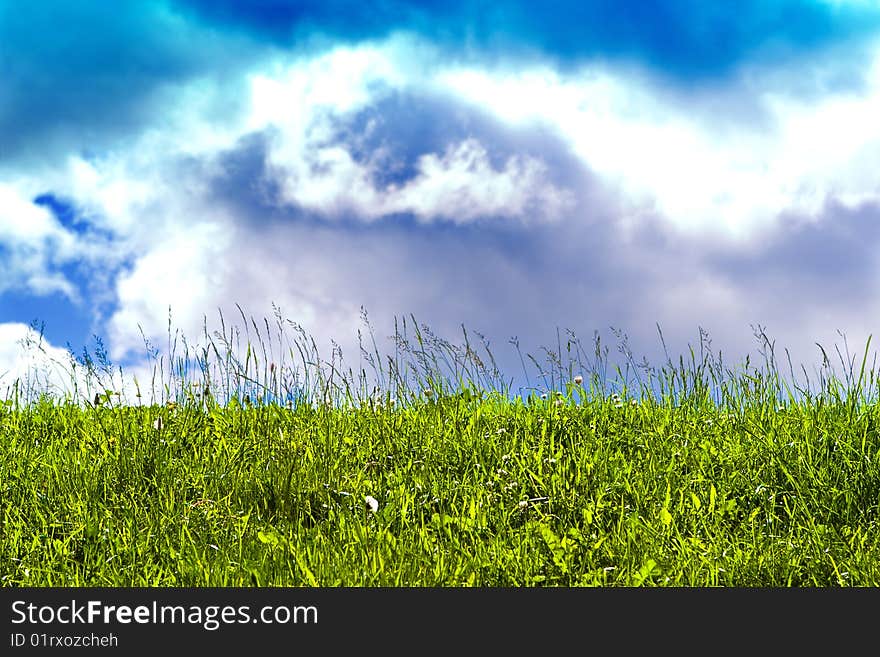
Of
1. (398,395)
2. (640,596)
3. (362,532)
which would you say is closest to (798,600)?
(640,596)

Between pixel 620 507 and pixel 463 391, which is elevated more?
pixel 463 391

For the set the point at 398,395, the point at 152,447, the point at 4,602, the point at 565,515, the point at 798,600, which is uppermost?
the point at 398,395

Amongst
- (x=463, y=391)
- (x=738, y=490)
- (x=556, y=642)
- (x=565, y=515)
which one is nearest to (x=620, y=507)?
(x=565, y=515)

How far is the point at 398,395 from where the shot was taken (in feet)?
24.0

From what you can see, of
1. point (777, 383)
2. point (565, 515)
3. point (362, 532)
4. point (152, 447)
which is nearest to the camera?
point (362, 532)

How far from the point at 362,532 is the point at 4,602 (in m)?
1.85

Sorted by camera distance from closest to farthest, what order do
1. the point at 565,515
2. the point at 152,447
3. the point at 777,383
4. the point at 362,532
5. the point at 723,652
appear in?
the point at 723,652, the point at 362,532, the point at 565,515, the point at 152,447, the point at 777,383

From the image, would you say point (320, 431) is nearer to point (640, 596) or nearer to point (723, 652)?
point (640, 596)

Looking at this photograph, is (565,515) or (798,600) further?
(565,515)

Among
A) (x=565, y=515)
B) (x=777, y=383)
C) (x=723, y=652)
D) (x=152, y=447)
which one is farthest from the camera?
(x=777, y=383)

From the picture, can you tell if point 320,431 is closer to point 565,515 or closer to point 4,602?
point 565,515

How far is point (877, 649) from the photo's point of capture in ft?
12.5

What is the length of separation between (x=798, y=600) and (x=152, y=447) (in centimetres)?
450

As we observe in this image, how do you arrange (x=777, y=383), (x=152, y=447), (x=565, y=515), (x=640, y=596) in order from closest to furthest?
1. (x=640, y=596)
2. (x=565, y=515)
3. (x=152, y=447)
4. (x=777, y=383)
